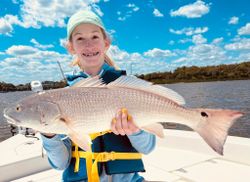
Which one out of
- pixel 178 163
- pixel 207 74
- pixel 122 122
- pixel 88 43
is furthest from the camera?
pixel 207 74

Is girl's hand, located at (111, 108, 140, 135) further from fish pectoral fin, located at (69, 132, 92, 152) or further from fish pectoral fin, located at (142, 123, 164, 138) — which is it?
fish pectoral fin, located at (69, 132, 92, 152)

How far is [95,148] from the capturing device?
2.84 meters

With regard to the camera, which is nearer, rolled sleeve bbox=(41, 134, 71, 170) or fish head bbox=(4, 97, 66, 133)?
fish head bbox=(4, 97, 66, 133)

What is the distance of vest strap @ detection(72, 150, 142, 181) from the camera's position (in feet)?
8.76

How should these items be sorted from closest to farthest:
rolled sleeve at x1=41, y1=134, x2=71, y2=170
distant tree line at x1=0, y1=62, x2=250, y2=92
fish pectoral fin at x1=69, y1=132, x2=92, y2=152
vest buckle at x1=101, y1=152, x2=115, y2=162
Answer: fish pectoral fin at x1=69, y1=132, x2=92, y2=152 → rolled sleeve at x1=41, y1=134, x2=71, y2=170 → vest buckle at x1=101, y1=152, x2=115, y2=162 → distant tree line at x1=0, y1=62, x2=250, y2=92

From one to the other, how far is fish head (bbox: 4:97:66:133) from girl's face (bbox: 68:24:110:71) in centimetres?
83

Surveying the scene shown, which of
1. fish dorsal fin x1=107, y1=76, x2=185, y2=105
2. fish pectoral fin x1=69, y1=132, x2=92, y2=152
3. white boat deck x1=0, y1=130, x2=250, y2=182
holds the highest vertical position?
fish dorsal fin x1=107, y1=76, x2=185, y2=105

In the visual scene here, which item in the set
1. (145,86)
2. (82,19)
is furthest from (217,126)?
(82,19)

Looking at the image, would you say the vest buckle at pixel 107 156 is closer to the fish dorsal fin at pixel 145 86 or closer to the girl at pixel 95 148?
the girl at pixel 95 148

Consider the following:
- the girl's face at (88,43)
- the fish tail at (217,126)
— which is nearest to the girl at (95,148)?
the girl's face at (88,43)

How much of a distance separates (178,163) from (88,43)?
2.93m

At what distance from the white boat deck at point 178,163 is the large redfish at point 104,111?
6.01ft

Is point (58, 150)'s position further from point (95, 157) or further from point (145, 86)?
point (145, 86)

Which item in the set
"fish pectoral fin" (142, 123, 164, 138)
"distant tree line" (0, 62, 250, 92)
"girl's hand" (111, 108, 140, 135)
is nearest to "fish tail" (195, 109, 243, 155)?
"fish pectoral fin" (142, 123, 164, 138)
